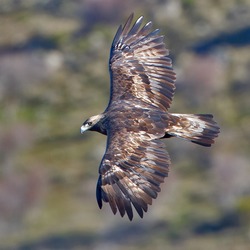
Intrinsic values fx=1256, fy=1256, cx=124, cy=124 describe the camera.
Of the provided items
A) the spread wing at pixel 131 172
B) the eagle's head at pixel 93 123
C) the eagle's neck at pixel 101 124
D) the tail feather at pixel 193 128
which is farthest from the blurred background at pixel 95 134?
the spread wing at pixel 131 172

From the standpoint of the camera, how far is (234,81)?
71875 millimetres

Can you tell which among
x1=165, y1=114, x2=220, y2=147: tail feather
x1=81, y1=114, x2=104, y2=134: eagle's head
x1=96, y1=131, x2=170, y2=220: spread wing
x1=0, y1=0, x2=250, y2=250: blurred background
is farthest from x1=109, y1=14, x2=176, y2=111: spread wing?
x1=0, y1=0, x2=250, y2=250: blurred background

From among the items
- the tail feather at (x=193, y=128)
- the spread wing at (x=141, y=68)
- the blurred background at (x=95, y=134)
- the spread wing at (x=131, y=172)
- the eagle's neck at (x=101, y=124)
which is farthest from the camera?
the blurred background at (x=95, y=134)

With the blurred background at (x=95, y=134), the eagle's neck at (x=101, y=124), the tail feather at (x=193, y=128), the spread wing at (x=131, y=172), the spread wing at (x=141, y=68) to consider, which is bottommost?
the spread wing at (x=131, y=172)

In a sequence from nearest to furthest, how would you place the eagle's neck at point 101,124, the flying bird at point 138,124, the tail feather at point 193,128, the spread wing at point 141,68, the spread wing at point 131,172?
the spread wing at point 131,172 → the flying bird at point 138,124 → the tail feather at point 193,128 → the eagle's neck at point 101,124 → the spread wing at point 141,68

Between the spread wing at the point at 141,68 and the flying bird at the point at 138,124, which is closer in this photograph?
the flying bird at the point at 138,124

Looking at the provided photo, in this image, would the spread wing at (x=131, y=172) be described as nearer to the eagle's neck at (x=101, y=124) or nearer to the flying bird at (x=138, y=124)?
the flying bird at (x=138, y=124)

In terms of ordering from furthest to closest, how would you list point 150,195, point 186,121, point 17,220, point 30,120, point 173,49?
point 173,49 → point 30,120 → point 17,220 → point 186,121 → point 150,195

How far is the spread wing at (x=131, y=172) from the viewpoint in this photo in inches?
697

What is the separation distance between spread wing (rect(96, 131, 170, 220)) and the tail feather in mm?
628

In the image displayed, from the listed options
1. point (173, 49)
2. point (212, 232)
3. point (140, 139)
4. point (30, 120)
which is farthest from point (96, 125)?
point (173, 49)

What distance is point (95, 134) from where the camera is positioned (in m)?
63.8

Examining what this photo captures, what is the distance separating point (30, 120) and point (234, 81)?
11.9m

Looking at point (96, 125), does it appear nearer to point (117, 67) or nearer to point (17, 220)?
point (117, 67)
